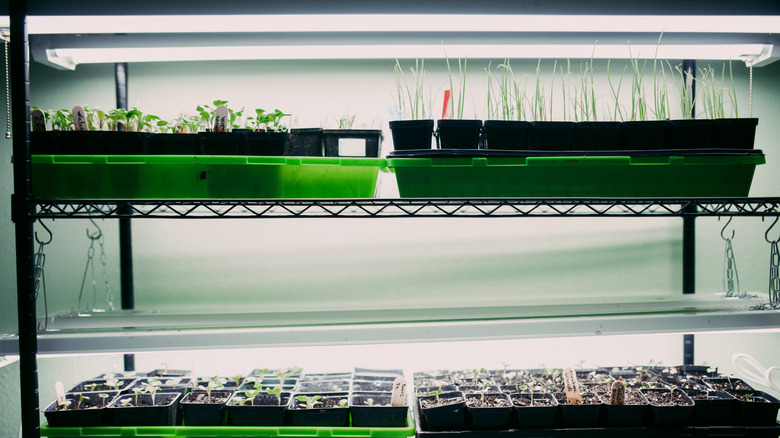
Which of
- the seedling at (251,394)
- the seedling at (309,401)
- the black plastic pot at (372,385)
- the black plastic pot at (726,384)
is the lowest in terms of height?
the black plastic pot at (726,384)

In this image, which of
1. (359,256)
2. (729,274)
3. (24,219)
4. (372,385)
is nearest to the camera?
(24,219)

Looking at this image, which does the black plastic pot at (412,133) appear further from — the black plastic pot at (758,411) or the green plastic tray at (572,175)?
the black plastic pot at (758,411)

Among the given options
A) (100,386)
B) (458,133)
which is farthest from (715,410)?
(100,386)

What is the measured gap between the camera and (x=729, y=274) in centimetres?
167

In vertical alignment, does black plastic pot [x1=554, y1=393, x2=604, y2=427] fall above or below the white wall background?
below

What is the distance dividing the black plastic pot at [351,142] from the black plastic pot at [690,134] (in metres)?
0.80

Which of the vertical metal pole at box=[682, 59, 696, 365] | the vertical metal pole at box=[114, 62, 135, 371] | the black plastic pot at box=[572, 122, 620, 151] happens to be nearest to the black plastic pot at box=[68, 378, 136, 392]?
the vertical metal pole at box=[114, 62, 135, 371]

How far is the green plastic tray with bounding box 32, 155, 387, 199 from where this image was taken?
1.23 meters

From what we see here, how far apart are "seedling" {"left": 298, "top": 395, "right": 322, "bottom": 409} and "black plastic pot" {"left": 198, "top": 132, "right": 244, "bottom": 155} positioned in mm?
699

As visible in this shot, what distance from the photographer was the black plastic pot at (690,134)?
129 cm

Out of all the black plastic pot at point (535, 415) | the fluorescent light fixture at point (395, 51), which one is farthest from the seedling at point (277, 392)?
the fluorescent light fixture at point (395, 51)

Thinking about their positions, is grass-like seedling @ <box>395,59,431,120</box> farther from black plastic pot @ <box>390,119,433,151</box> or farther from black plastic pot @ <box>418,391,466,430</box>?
black plastic pot @ <box>418,391,466,430</box>

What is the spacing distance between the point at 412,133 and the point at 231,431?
0.93m

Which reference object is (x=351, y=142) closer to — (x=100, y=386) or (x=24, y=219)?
(x=24, y=219)
